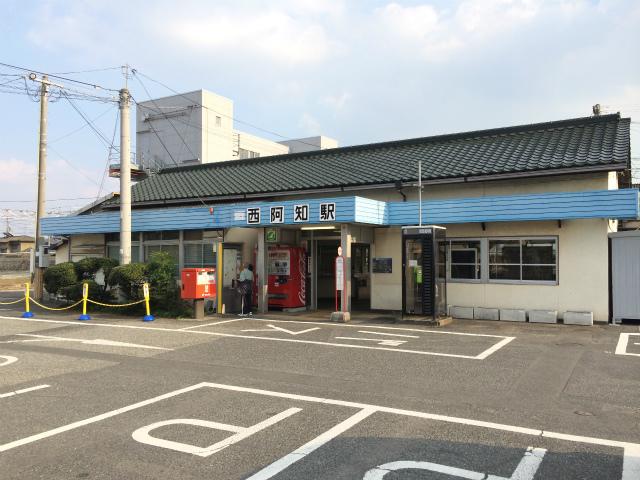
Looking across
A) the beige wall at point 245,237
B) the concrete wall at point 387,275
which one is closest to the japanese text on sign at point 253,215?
the beige wall at point 245,237

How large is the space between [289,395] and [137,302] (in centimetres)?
999

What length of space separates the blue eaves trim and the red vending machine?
1504mm

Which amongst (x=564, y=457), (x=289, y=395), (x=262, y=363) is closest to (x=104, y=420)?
(x=289, y=395)

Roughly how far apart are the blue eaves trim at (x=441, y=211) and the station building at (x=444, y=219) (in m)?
0.03

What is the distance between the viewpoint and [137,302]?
15.4 m

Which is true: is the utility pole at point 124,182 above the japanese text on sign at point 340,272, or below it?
above

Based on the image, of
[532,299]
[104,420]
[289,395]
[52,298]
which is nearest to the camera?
[104,420]

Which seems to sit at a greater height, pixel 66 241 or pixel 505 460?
pixel 66 241

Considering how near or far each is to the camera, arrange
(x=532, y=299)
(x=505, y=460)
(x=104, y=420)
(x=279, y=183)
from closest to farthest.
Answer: (x=505, y=460) → (x=104, y=420) → (x=532, y=299) → (x=279, y=183)

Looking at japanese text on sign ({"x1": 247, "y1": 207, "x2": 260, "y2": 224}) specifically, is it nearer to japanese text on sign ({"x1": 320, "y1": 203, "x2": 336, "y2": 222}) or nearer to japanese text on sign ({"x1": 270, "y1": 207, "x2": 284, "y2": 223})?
japanese text on sign ({"x1": 270, "y1": 207, "x2": 284, "y2": 223})

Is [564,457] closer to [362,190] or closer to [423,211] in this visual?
[423,211]

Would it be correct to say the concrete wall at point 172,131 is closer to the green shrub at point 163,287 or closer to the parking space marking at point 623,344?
the green shrub at point 163,287

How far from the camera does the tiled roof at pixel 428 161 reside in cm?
1406

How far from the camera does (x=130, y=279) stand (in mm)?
16203
